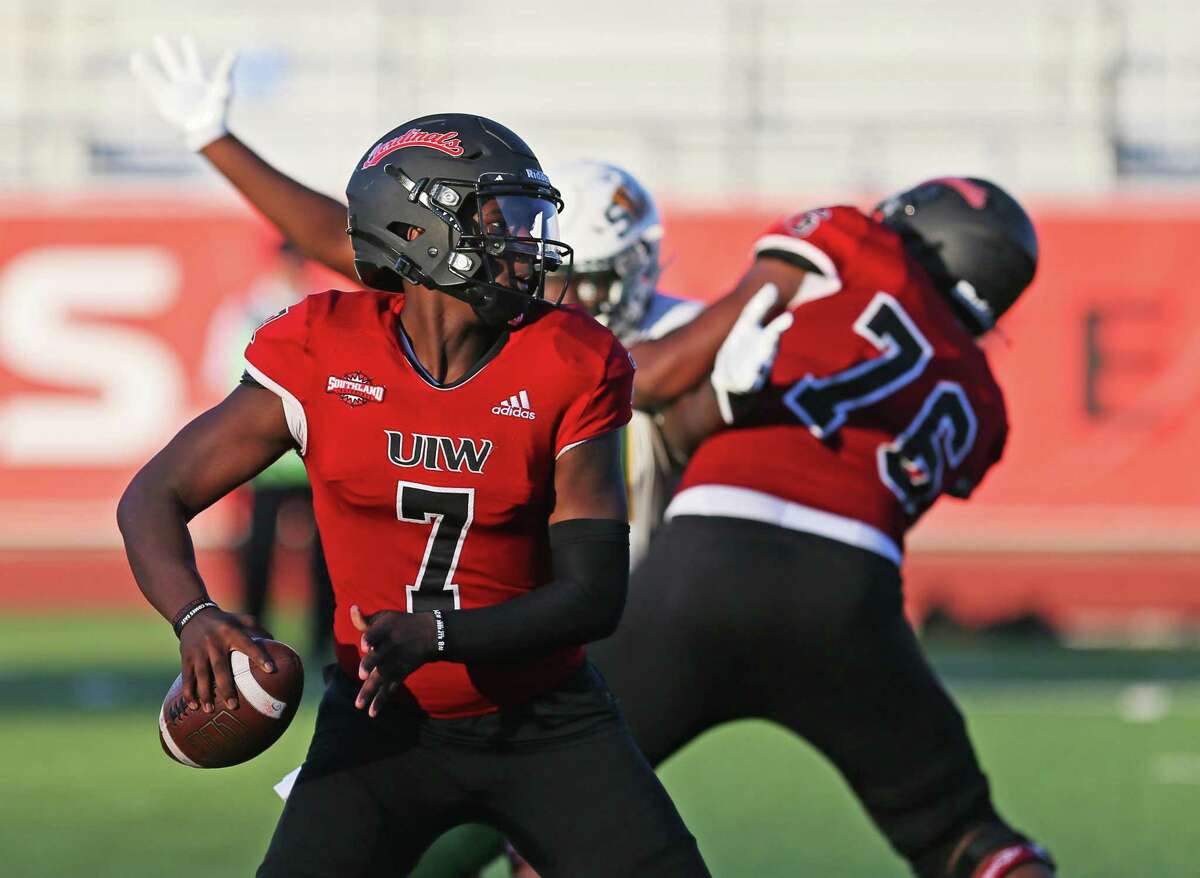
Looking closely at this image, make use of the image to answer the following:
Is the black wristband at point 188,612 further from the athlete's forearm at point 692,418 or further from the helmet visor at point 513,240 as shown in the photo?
the athlete's forearm at point 692,418

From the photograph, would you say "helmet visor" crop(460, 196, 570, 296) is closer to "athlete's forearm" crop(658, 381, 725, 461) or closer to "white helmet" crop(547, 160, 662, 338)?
"athlete's forearm" crop(658, 381, 725, 461)

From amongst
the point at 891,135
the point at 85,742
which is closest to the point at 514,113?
the point at 891,135

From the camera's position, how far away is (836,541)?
427 centimetres

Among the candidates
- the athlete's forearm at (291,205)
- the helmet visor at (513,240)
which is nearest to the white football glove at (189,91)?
the athlete's forearm at (291,205)

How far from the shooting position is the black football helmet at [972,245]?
15.2 ft

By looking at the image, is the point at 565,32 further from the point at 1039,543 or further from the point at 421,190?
the point at 421,190

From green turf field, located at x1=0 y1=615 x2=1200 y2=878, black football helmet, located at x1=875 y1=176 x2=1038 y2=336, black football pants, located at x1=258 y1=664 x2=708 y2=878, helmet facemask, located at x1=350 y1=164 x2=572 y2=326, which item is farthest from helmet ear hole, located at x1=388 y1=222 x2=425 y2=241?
green turf field, located at x1=0 y1=615 x2=1200 y2=878

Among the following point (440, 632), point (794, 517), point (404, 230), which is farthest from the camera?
point (794, 517)

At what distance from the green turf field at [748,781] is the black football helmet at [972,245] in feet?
6.65

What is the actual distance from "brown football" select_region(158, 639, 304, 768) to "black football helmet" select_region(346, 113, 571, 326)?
713 millimetres

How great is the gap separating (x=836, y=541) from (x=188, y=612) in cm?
154

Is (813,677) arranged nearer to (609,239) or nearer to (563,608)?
(563,608)

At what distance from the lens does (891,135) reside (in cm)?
1432

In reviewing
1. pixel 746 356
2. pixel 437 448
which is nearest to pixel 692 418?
pixel 746 356
